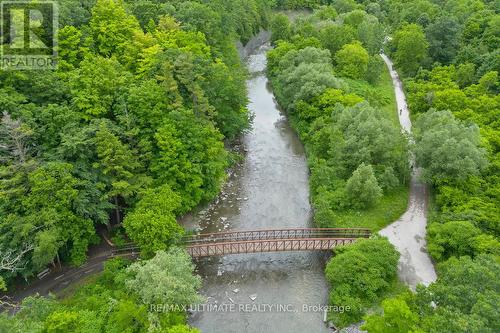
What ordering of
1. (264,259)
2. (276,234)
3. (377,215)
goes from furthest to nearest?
(377,215)
(276,234)
(264,259)

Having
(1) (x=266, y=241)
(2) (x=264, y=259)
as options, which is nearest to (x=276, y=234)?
(2) (x=264, y=259)

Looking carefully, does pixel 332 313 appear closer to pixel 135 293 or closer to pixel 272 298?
pixel 272 298

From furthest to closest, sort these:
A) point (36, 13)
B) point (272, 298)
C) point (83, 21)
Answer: point (83, 21) → point (36, 13) → point (272, 298)

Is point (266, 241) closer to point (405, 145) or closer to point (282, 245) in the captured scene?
point (282, 245)

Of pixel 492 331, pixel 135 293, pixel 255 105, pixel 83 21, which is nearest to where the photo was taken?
pixel 492 331

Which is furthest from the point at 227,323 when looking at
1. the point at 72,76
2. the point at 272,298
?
the point at 72,76
